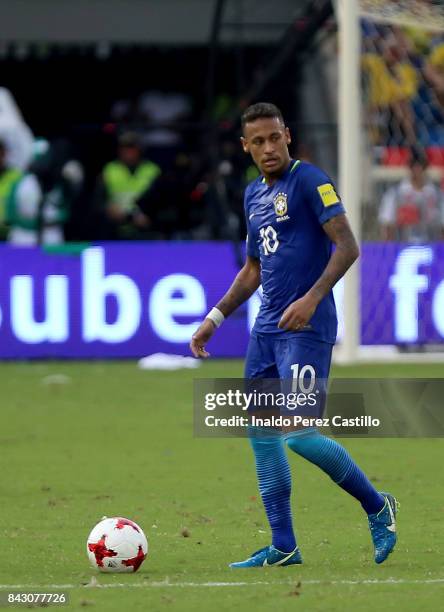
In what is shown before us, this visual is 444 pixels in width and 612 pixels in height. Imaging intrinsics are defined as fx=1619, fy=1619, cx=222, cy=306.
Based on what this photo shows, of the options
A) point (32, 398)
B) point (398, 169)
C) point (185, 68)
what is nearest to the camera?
point (32, 398)

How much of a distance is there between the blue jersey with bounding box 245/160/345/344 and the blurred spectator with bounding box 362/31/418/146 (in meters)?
12.0

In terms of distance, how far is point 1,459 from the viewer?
11.2 meters

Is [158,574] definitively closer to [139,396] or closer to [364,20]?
[139,396]

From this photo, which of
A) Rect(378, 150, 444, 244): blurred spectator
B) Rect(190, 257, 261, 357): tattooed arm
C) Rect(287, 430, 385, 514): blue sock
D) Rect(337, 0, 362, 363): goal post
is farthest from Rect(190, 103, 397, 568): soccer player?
Rect(378, 150, 444, 244): blurred spectator

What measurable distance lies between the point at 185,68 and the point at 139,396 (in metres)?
8.75

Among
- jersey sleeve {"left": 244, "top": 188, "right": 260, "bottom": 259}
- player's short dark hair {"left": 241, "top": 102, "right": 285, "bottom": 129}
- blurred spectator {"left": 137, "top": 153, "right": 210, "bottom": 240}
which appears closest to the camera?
player's short dark hair {"left": 241, "top": 102, "right": 285, "bottom": 129}

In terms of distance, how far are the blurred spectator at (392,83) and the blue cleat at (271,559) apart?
12414 mm

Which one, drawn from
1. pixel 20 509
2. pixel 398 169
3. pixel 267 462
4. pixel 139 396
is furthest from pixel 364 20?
pixel 267 462

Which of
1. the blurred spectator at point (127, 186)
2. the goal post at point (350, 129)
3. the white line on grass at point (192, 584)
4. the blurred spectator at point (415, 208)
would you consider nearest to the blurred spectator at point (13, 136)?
the blurred spectator at point (127, 186)

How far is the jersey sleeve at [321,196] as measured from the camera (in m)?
7.08

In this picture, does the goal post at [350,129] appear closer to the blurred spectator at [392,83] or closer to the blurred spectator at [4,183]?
the blurred spectator at [392,83]

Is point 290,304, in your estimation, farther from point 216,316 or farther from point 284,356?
point 216,316

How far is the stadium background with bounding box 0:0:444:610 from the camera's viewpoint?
24.9ft

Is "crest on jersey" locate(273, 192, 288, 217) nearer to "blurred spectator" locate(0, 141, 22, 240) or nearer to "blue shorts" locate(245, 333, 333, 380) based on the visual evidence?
"blue shorts" locate(245, 333, 333, 380)
